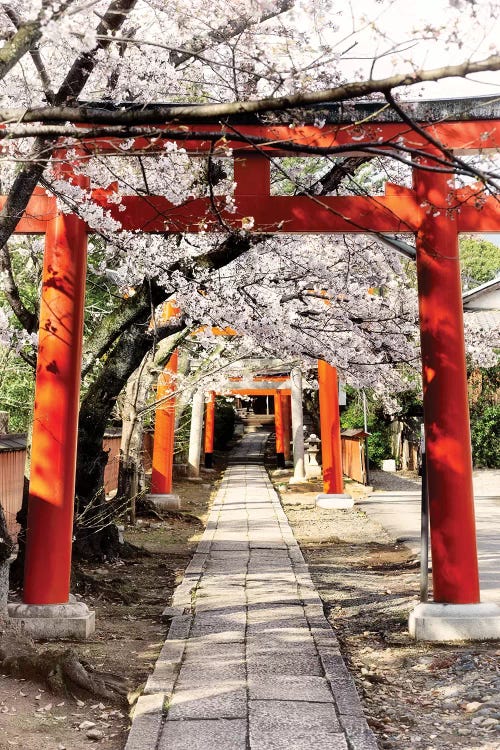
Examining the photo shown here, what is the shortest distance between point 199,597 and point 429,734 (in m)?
3.43

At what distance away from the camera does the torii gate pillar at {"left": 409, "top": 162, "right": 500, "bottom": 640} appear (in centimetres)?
571

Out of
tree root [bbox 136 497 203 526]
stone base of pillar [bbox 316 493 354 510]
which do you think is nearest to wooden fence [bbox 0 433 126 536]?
tree root [bbox 136 497 203 526]

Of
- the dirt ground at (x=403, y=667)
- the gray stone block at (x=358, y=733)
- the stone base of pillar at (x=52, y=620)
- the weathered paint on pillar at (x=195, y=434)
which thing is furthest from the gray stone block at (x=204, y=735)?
the weathered paint on pillar at (x=195, y=434)

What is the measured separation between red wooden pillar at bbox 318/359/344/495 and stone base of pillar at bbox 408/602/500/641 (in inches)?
416

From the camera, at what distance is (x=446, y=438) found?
5.82m

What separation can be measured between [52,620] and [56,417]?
1.54 metres

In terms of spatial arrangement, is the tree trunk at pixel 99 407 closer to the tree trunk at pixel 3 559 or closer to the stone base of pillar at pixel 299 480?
the tree trunk at pixel 3 559

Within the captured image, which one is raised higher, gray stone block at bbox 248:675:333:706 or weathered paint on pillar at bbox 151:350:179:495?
weathered paint on pillar at bbox 151:350:179:495

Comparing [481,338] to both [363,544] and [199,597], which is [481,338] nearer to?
[363,544]

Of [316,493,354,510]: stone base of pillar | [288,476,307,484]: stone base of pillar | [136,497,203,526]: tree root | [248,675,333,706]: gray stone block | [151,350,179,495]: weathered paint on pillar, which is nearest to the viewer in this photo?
[248,675,333,706]: gray stone block

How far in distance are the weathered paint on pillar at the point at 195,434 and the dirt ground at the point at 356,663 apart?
11638mm

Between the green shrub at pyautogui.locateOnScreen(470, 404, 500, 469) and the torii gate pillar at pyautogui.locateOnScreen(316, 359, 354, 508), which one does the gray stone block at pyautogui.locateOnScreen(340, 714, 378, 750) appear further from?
the green shrub at pyautogui.locateOnScreen(470, 404, 500, 469)

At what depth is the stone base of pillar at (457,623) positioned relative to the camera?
18.5ft

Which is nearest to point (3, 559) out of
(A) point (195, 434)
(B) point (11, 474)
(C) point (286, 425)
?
(B) point (11, 474)
